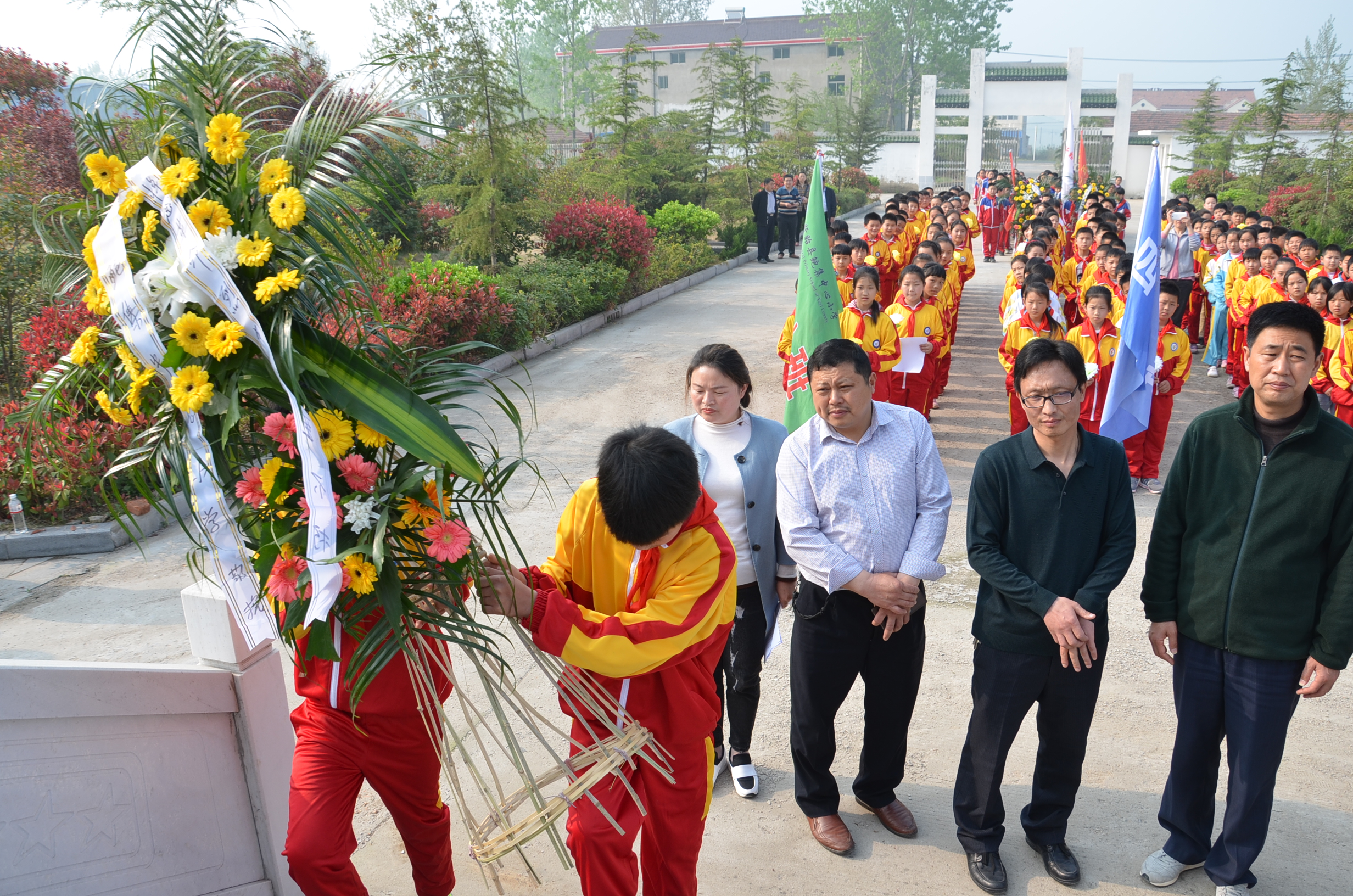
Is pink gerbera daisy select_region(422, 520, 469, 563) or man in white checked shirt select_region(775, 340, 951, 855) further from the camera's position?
man in white checked shirt select_region(775, 340, 951, 855)

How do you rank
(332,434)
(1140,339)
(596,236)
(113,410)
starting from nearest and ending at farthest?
(332,434) < (113,410) < (1140,339) < (596,236)

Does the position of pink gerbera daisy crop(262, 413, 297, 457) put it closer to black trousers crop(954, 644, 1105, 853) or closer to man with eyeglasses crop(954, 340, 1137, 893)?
man with eyeglasses crop(954, 340, 1137, 893)

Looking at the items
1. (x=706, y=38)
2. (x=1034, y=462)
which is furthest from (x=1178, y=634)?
(x=706, y=38)

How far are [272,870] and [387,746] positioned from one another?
855mm

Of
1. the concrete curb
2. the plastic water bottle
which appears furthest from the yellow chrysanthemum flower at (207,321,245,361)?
the concrete curb

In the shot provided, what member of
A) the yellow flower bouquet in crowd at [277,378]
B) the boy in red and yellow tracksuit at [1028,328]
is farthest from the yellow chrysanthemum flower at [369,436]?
the boy in red and yellow tracksuit at [1028,328]

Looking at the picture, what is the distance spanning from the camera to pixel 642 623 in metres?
Answer: 2.21

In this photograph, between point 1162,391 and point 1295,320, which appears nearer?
A: point 1295,320

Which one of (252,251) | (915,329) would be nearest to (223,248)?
(252,251)

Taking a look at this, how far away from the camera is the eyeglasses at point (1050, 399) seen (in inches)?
109

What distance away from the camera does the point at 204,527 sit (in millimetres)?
1926

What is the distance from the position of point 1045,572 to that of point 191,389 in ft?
7.63

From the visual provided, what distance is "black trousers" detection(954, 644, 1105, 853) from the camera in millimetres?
2887

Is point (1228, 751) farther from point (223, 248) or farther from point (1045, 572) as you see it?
Answer: point (223, 248)
